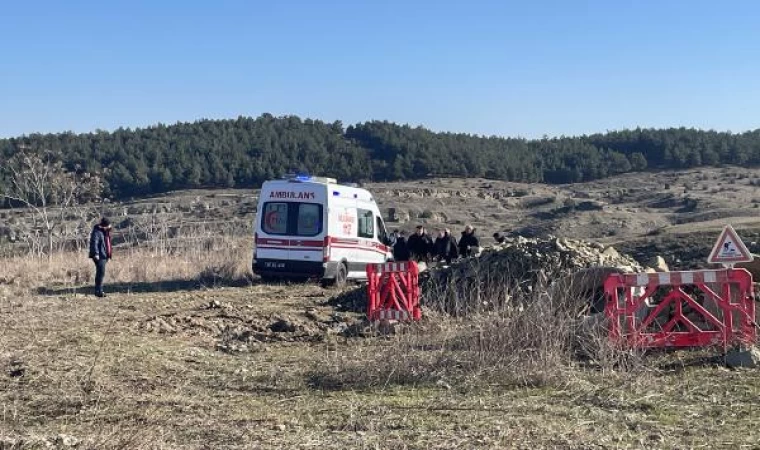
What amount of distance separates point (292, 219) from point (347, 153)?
52797mm

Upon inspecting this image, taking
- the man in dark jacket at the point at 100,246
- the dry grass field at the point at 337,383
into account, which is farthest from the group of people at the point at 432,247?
the man in dark jacket at the point at 100,246

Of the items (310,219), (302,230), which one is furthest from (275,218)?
(310,219)

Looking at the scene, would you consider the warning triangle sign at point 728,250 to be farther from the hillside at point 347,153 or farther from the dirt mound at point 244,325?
the hillside at point 347,153

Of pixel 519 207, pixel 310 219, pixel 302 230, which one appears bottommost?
pixel 302 230

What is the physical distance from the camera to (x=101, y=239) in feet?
64.6

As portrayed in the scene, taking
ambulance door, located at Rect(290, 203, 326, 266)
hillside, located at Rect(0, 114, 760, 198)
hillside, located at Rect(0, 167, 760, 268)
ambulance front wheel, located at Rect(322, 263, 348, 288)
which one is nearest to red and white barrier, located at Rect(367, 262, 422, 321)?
ambulance door, located at Rect(290, 203, 326, 266)

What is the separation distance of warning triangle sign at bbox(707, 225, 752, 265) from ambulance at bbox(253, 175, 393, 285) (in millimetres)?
10546

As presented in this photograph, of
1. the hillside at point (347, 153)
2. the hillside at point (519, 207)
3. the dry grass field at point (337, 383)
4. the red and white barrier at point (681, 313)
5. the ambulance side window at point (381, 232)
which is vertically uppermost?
the hillside at point (347, 153)

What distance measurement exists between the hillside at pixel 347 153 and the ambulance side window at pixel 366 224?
1637 inches

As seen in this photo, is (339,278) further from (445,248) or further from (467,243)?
(467,243)

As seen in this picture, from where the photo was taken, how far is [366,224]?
23531mm

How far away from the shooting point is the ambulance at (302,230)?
21.4 metres

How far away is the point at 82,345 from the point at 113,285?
39.3 ft

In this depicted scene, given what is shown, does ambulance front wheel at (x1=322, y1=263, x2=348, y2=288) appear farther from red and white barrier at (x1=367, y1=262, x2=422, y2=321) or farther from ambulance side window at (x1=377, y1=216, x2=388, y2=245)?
red and white barrier at (x1=367, y1=262, x2=422, y2=321)
